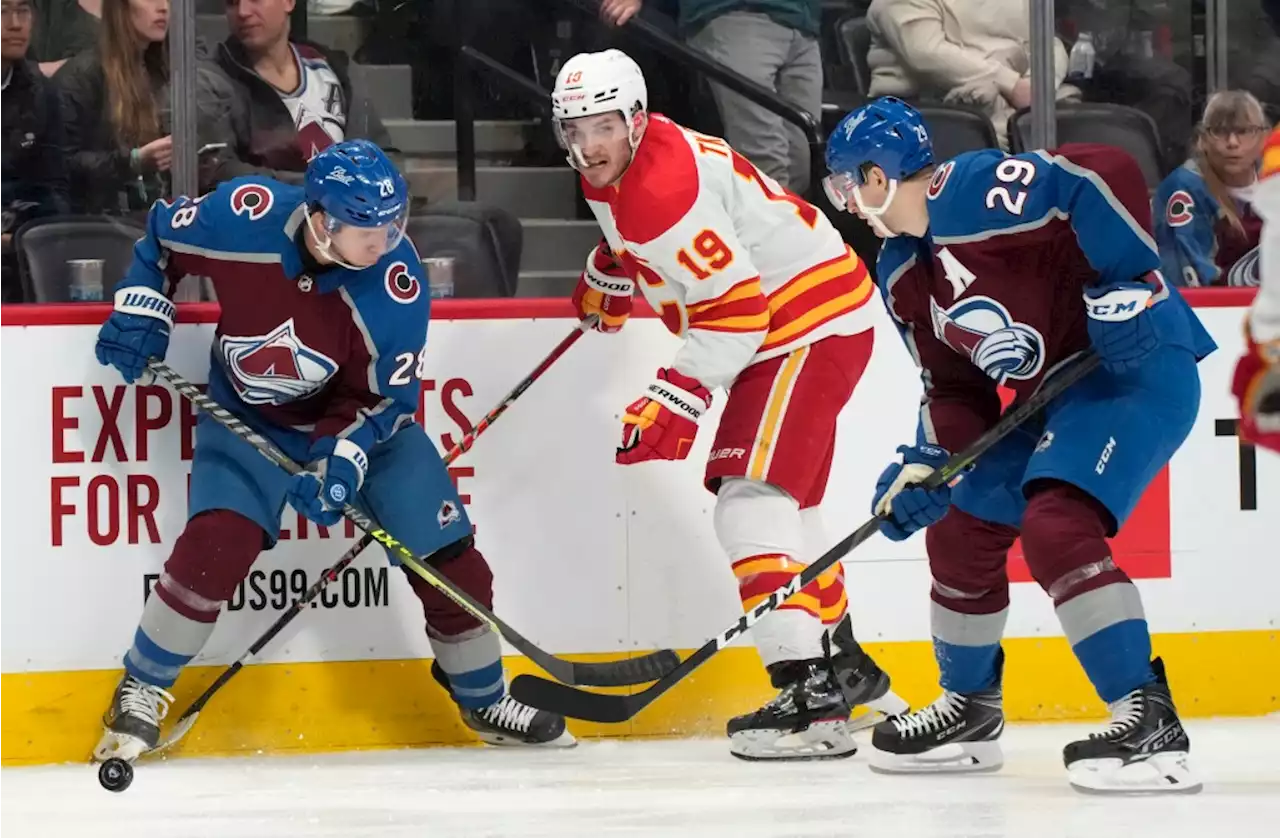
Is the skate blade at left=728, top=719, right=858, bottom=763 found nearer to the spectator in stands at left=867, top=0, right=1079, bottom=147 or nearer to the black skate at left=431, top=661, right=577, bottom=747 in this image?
the black skate at left=431, top=661, right=577, bottom=747

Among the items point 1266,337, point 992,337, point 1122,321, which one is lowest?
point 992,337

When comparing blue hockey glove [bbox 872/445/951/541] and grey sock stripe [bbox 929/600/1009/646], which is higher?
blue hockey glove [bbox 872/445/951/541]

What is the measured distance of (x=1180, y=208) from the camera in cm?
399

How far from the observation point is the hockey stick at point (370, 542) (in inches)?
128

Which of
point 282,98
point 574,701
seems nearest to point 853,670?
point 574,701

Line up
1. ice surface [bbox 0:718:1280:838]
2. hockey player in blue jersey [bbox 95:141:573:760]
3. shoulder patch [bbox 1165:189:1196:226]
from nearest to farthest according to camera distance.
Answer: ice surface [bbox 0:718:1280:838] < hockey player in blue jersey [bbox 95:141:573:760] < shoulder patch [bbox 1165:189:1196:226]

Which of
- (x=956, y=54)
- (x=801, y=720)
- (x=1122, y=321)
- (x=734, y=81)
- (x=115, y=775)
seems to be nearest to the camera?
(x=1122, y=321)

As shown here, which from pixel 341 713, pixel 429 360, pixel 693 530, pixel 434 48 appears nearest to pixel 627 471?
pixel 693 530

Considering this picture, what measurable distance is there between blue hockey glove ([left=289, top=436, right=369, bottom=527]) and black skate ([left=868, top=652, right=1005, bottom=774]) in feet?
3.25

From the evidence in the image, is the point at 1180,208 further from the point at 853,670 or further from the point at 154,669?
the point at 154,669

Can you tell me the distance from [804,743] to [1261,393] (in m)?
1.42

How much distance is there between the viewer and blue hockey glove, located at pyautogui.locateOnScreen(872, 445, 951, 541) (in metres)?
2.95

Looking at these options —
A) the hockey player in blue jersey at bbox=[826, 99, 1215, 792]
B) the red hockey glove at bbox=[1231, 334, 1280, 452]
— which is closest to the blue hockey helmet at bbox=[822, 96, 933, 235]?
the hockey player in blue jersey at bbox=[826, 99, 1215, 792]

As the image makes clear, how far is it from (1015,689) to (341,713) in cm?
131
